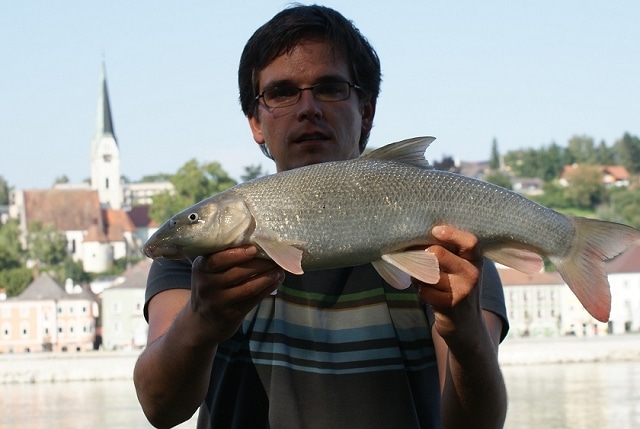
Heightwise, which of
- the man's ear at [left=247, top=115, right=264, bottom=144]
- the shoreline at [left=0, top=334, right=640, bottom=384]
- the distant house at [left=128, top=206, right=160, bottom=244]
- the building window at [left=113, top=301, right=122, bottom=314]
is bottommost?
the distant house at [left=128, top=206, right=160, bottom=244]

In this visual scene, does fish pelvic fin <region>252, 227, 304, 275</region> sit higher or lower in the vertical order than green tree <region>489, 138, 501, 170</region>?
higher

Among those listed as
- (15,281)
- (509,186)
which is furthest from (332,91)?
(509,186)

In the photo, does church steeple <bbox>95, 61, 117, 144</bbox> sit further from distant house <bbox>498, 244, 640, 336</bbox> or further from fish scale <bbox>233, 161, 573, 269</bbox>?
fish scale <bbox>233, 161, 573, 269</bbox>

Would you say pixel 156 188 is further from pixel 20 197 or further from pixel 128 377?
pixel 128 377

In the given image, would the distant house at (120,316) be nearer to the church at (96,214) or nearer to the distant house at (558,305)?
the distant house at (558,305)

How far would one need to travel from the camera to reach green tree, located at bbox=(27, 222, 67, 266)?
390ft

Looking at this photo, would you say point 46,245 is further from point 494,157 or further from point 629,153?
point 629,153

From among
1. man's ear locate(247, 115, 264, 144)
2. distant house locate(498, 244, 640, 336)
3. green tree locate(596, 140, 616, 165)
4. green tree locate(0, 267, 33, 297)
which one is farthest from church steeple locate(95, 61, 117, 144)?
man's ear locate(247, 115, 264, 144)

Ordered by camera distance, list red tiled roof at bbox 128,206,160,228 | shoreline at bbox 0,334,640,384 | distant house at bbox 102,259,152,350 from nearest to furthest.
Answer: shoreline at bbox 0,334,640,384, distant house at bbox 102,259,152,350, red tiled roof at bbox 128,206,160,228

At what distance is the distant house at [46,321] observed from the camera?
90.7 metres

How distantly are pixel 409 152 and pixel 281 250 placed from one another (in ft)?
1.40

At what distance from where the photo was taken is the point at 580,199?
143375mm

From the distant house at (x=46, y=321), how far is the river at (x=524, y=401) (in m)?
24.1

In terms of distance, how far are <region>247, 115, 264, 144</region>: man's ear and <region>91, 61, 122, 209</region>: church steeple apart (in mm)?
134304
